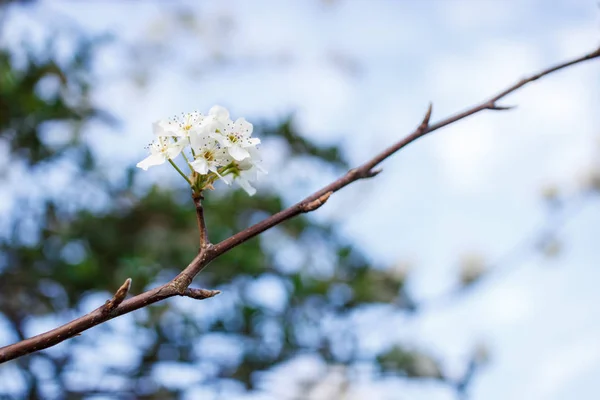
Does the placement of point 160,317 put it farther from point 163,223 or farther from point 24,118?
point 24,118

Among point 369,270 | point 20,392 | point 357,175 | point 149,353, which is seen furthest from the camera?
point 369,270

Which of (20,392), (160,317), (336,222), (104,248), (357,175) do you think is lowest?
(357,175)

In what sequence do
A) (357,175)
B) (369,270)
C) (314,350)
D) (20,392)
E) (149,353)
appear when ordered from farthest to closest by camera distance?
(369,270) < (314,350) < (149,353) < (20,392) < (357,175)

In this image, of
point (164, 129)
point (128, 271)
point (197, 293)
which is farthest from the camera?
point (128, 271)

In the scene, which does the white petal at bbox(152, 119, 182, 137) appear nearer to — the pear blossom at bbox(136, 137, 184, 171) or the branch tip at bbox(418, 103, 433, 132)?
the pear blossom at bbox(136, 137, 184, 171)

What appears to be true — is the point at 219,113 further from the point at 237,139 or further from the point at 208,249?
the point at 208,249

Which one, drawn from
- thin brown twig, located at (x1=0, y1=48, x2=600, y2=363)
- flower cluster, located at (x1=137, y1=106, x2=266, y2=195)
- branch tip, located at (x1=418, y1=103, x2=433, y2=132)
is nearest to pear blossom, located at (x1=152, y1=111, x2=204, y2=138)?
flower cluster, located at (x1=137, y1=106, x2=266, y2=195)

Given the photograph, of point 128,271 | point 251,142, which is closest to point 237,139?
point 251,142

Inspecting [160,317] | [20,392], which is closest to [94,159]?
[160,317]
